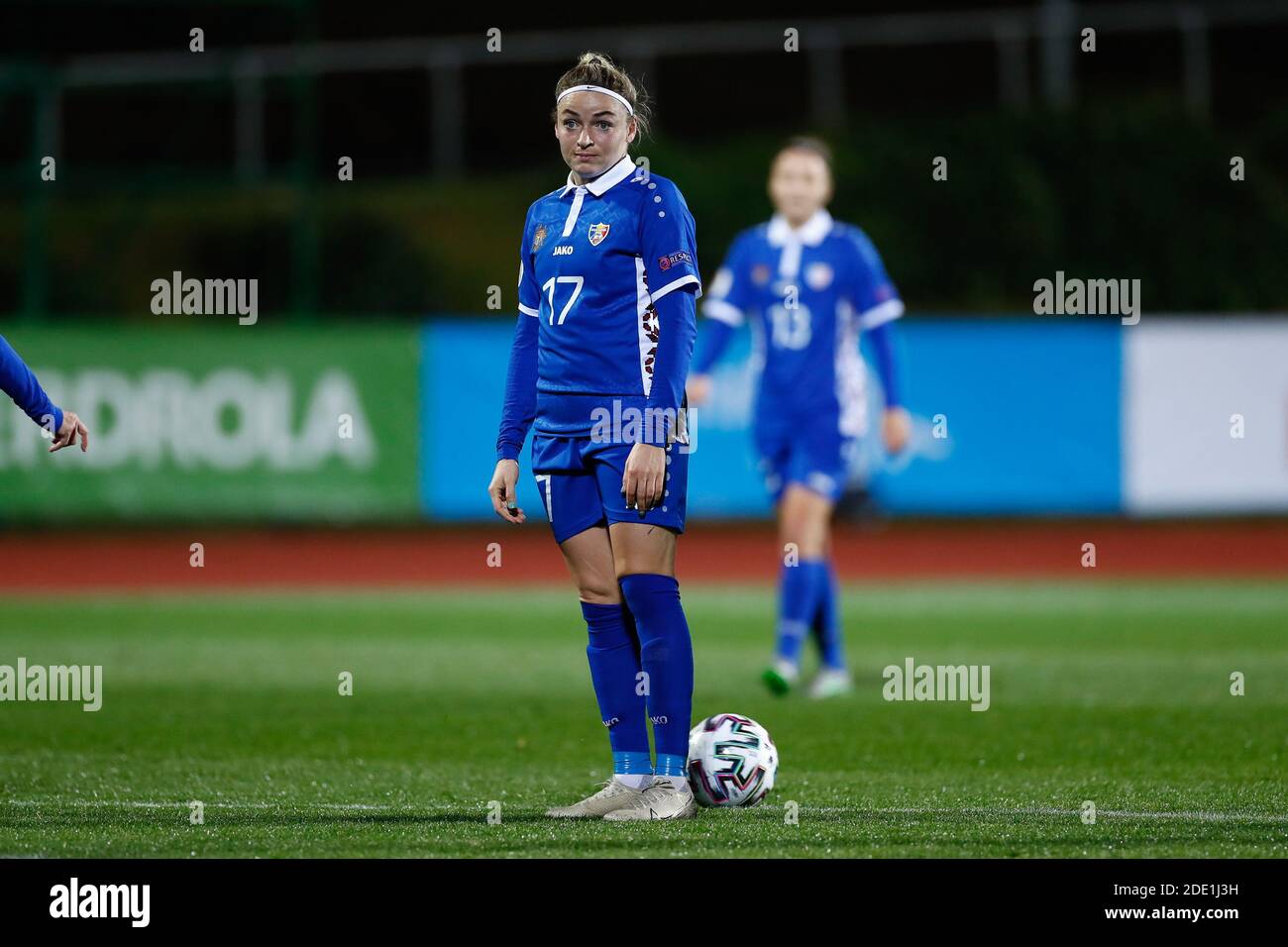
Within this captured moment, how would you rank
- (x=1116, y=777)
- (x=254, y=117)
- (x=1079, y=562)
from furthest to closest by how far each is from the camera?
(x=254, y=117), (x=1079, y=562), (x=1116, y=777)

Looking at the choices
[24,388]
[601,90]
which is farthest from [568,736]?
[601,90]

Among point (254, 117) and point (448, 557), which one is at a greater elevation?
point (254, 117)

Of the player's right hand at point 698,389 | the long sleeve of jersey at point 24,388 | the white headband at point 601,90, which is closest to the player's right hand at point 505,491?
the white headband at point 601,90

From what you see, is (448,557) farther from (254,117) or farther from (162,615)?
(254,117)

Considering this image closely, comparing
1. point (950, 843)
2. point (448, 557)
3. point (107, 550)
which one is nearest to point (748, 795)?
point (950, 843)

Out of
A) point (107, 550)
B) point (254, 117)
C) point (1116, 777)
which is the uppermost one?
point (254, 117)

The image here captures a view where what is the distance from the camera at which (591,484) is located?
5949 mm

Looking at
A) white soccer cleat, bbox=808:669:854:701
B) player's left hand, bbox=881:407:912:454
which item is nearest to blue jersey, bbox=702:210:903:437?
player's left hand, bbox=881:407:912:454

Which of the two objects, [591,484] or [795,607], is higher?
[591,484]

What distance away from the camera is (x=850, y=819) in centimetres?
580

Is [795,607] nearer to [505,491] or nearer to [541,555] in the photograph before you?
[505,491]

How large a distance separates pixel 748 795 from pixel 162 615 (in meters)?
8.92

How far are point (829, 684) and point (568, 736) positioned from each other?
6.58 ft

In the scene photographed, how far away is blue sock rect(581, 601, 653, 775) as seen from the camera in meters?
6.01
